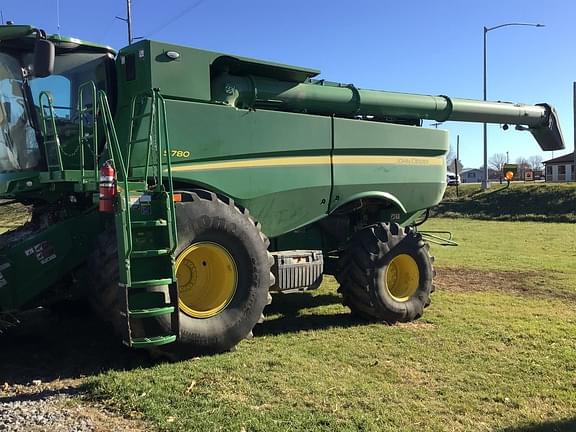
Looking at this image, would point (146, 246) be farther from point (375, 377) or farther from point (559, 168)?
point (559, 168)

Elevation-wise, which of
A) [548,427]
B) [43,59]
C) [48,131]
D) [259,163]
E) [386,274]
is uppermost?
[43,59]

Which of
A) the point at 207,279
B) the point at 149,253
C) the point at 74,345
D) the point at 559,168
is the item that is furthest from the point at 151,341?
the point at 559,168

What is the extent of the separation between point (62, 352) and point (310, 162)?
3.51 meters

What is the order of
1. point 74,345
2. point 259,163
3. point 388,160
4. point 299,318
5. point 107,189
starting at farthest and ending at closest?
point 388,160, point 299,318, point 259,163, point 74,345, point 107,189

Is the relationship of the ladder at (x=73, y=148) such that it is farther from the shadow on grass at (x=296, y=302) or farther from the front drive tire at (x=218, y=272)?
the shadow on grass at (x=296, y=302)

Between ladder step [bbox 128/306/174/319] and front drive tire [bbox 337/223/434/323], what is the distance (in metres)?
3.04

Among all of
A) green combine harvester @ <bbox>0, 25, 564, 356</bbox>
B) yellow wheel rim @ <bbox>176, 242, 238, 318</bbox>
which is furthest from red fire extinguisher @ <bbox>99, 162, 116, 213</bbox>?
yellow wheel rim @ <bbox>176, 242, 238, 318</bbox>

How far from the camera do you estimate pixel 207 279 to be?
6039mm

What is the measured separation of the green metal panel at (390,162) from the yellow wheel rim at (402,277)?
3.16 ft

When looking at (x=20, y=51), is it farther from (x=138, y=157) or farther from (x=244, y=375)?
(x=244, y=375)

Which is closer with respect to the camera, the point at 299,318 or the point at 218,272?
the point at 218,272

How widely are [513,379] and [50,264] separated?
4.34m

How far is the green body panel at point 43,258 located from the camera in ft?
17.8

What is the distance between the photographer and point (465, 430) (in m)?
4.26
